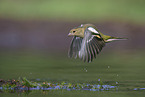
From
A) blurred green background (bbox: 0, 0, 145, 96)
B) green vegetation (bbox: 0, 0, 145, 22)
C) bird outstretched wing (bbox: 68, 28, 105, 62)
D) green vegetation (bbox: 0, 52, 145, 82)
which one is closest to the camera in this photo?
bird outstretched wing (bbox: 68, 28, 105, 62)

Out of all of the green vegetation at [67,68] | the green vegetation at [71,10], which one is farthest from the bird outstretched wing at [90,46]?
the green vegetation at [71,10]

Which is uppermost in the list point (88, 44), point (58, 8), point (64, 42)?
point (58, 8)

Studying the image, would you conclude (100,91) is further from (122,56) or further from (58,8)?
(58,8)

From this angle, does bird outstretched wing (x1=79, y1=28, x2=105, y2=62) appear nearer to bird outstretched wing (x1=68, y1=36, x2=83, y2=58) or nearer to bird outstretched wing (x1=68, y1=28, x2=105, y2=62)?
bird outstretched wing (x1=68, y1=28, x2=105, y2=62)

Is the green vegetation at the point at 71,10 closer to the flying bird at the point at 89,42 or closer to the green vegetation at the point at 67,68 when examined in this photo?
the green vegetation at the point at 67,68

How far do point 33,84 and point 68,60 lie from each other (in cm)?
583

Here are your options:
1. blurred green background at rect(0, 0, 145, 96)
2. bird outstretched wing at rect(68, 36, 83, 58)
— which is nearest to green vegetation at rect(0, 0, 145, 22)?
blurred green background at rect(0, 0, 145, 96)

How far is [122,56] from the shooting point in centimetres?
1684

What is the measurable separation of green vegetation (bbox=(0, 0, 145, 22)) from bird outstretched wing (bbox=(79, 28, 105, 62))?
1288 cm

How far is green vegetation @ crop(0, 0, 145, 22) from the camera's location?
23.3 m

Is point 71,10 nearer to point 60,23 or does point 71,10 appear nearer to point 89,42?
point 60,23

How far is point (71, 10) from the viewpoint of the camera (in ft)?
77.4

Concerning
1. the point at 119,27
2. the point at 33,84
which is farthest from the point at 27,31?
the point at 33,84

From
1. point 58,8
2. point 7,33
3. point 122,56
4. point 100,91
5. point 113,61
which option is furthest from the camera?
point 58,8
